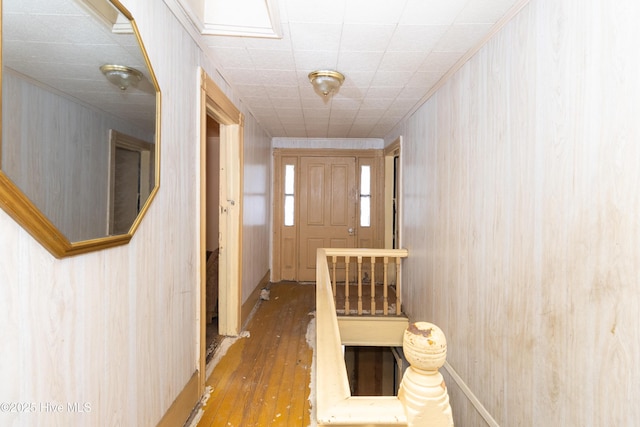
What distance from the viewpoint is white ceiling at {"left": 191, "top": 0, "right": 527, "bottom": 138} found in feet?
5.55

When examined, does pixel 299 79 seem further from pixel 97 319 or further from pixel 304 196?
pixel 304 196

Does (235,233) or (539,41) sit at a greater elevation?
(539,41)

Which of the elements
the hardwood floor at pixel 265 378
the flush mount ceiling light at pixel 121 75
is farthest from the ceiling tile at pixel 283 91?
the hardwood floor at pixel 265 378

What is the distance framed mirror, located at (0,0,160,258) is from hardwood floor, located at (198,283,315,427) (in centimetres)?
135

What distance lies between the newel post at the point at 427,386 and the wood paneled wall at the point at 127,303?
3.17 ft

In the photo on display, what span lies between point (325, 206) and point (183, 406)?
3660 mm

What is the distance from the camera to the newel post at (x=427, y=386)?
67cm

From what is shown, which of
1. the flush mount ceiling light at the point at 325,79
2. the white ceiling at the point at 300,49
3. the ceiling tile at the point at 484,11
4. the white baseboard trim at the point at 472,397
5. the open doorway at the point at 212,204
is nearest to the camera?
the white ceiling at the point at 300,49

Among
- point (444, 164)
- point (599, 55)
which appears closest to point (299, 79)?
point (444, 164)

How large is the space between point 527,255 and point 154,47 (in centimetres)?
195

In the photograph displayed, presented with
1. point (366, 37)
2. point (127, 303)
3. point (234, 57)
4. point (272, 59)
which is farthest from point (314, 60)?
point (127, 303)

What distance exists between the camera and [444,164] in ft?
8.54

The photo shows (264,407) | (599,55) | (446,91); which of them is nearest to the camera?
(599,55)

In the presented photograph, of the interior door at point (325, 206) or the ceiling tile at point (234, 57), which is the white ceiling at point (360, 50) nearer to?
the ceiling tile at point (234, 57)
